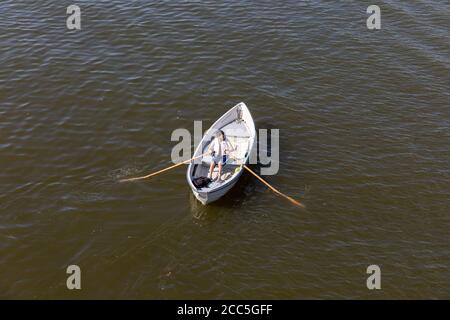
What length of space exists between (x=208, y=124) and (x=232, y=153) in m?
3.88

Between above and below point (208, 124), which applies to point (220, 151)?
above

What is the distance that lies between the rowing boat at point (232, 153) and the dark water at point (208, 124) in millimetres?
954

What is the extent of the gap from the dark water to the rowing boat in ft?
3.13

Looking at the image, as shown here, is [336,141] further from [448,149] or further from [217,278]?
[217,278]

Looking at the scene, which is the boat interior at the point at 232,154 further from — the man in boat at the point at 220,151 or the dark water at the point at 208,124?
the dark water at the point at 208,124

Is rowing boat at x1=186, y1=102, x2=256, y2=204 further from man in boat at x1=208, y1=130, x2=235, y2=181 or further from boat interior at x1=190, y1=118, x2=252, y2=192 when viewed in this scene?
man in boat at x1=208, y1=130, x2=235, y2=181

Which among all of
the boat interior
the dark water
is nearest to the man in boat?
the boat interior

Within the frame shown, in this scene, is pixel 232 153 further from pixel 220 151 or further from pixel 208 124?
pixel 208 124

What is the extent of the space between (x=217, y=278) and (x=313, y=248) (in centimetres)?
443

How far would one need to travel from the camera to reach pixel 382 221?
22125mm

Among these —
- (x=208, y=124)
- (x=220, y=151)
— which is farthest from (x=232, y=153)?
(x=208, y=124)

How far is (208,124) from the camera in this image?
2769 cm
